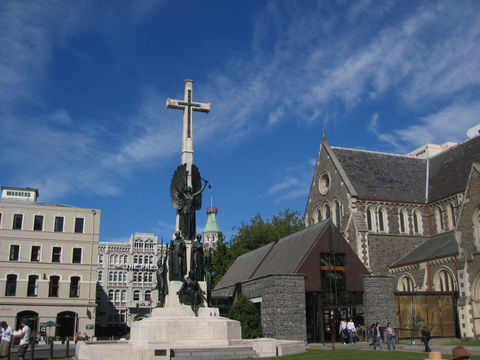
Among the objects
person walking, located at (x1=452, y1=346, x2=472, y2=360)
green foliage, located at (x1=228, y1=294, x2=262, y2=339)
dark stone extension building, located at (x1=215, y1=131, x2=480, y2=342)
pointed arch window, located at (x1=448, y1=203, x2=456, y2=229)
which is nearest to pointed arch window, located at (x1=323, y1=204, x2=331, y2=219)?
dark stone extension building, located at (x1=215, y1=131, x2=480, y2=342)

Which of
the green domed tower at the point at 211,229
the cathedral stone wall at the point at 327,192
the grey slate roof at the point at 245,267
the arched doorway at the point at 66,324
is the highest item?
the green domed tower at the point at 211,229

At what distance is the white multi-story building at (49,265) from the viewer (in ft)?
145

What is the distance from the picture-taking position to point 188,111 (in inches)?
834

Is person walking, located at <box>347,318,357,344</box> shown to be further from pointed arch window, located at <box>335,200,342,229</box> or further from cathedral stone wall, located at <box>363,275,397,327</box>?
pointed arch window, located at <box>335,200,342,229</box>

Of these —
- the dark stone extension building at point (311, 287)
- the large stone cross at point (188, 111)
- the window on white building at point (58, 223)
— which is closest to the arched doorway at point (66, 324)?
the window on white building at point (58, 223)

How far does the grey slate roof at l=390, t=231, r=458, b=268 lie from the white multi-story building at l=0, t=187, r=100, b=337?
28.4 meters

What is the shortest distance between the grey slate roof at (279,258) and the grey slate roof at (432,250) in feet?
36.5

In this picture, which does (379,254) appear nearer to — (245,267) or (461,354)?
(245,267)

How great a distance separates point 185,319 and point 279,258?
15.6m

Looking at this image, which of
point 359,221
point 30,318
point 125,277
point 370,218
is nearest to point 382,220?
point 370,218

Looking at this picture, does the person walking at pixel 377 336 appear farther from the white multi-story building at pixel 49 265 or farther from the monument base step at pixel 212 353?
the white multi-story building at pixel 49 265

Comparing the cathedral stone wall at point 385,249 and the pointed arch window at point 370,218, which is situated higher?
the pointed arch window at point 370,218

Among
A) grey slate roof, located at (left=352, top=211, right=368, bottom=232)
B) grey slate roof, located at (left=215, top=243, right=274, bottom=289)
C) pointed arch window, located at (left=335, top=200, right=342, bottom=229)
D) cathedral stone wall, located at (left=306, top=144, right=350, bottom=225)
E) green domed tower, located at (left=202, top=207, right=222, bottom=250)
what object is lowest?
grey slate roof, located at (left=215, top=243, right=274, bottom=289)

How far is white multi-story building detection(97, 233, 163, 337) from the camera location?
83.6 m
